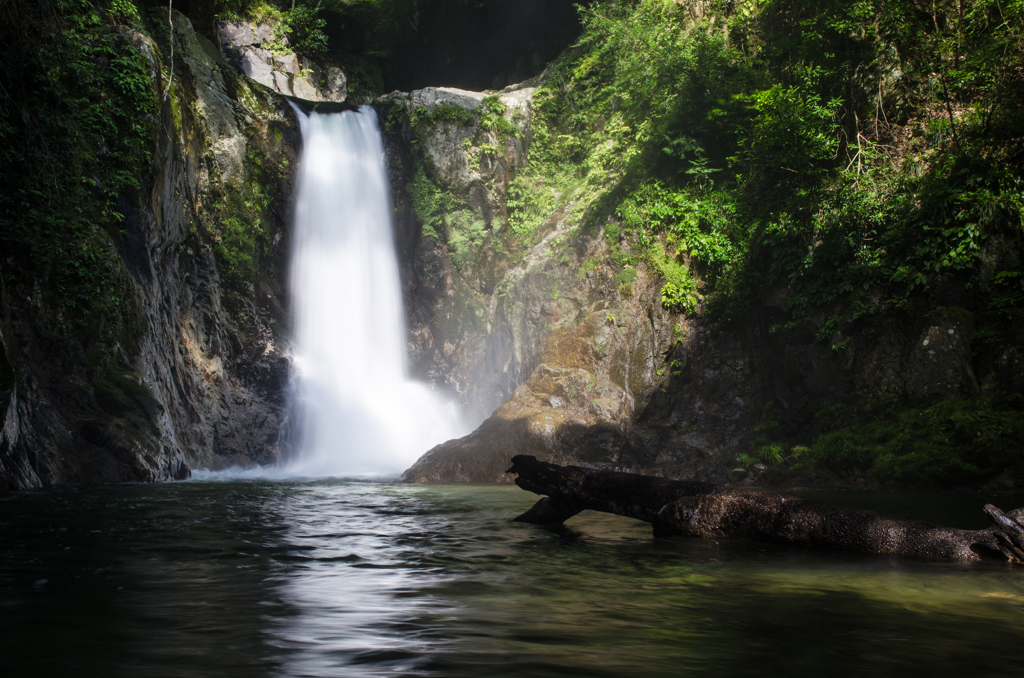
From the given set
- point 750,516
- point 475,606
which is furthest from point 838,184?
point 475,606

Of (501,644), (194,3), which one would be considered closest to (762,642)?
(501,644)

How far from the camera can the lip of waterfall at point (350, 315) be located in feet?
55.5

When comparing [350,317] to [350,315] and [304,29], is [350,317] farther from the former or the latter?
[304,29]

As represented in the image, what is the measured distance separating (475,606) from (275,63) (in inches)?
993

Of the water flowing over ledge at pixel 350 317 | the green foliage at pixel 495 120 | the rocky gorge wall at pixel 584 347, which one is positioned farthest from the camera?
the green foliage at pixel 495 120

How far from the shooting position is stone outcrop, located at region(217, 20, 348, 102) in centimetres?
2291

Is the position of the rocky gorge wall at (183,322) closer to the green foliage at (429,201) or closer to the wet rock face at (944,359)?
the green foliage at (429,201)

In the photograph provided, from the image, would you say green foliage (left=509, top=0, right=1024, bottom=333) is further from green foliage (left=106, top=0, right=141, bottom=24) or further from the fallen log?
green foliage (left=106, top=0, right=141, bottom=24)

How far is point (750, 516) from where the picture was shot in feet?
16.4

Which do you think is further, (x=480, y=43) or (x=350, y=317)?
(x=480, y=43)

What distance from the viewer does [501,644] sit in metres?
2.45

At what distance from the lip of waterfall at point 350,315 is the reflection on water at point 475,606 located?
37.0ft

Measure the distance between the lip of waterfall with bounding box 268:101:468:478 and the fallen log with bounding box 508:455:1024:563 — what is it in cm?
1108

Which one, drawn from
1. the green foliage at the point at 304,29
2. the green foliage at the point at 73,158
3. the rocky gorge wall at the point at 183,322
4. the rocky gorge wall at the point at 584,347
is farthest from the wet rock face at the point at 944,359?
the green foliage at the point at 304,29
